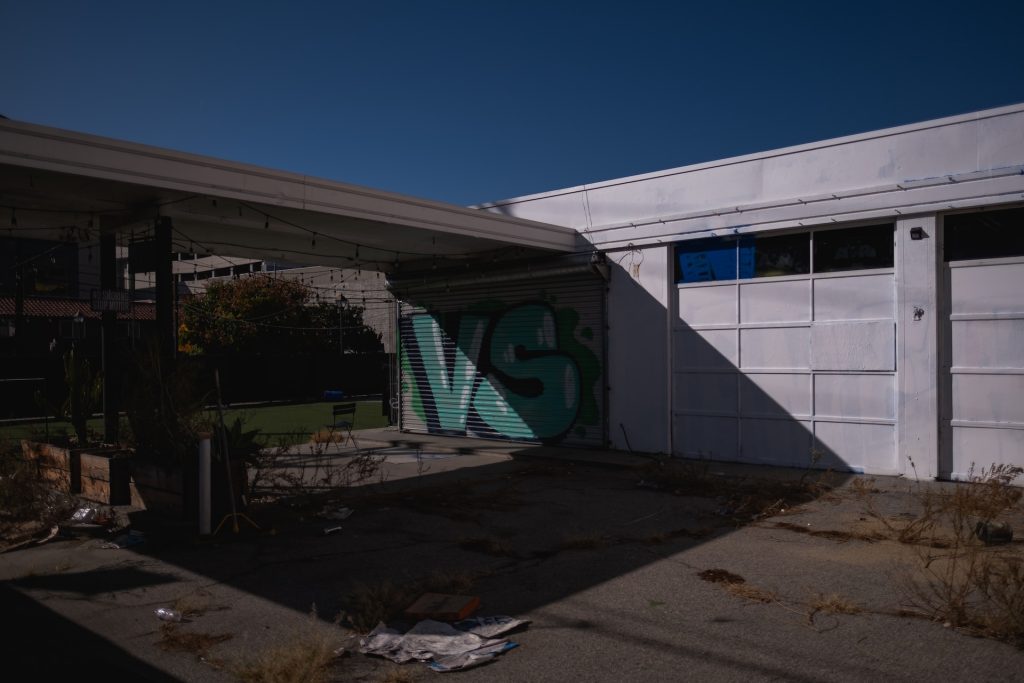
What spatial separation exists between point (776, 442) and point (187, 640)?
9098 millimetres

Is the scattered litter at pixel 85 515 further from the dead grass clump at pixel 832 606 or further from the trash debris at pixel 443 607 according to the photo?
the dead grass clump at pixel 832 606

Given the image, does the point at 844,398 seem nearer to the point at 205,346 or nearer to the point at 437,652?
the point at 437,652

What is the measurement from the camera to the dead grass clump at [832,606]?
548cm

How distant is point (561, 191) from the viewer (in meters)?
14.6

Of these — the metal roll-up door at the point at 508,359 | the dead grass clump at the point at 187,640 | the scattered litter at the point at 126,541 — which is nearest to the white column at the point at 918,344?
the metal roll-up door at the point at 508,359

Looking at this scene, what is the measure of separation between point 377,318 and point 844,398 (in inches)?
1108

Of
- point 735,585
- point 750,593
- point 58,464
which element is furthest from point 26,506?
point 750,593

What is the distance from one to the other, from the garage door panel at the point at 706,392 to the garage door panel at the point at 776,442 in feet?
1.38

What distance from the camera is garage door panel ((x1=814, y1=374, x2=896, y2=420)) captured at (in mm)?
10719

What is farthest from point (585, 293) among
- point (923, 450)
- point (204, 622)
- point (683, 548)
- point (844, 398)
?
point (204, 622)

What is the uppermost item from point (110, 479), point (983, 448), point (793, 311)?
point (793, 311)

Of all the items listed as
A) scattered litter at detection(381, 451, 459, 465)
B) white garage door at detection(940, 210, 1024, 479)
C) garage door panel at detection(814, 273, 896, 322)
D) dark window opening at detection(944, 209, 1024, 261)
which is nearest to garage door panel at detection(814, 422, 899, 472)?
white garage door at detection(940, 210, 1024, 479)

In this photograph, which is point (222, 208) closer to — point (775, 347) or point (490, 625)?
point (490, 625)

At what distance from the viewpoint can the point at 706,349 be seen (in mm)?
12594
